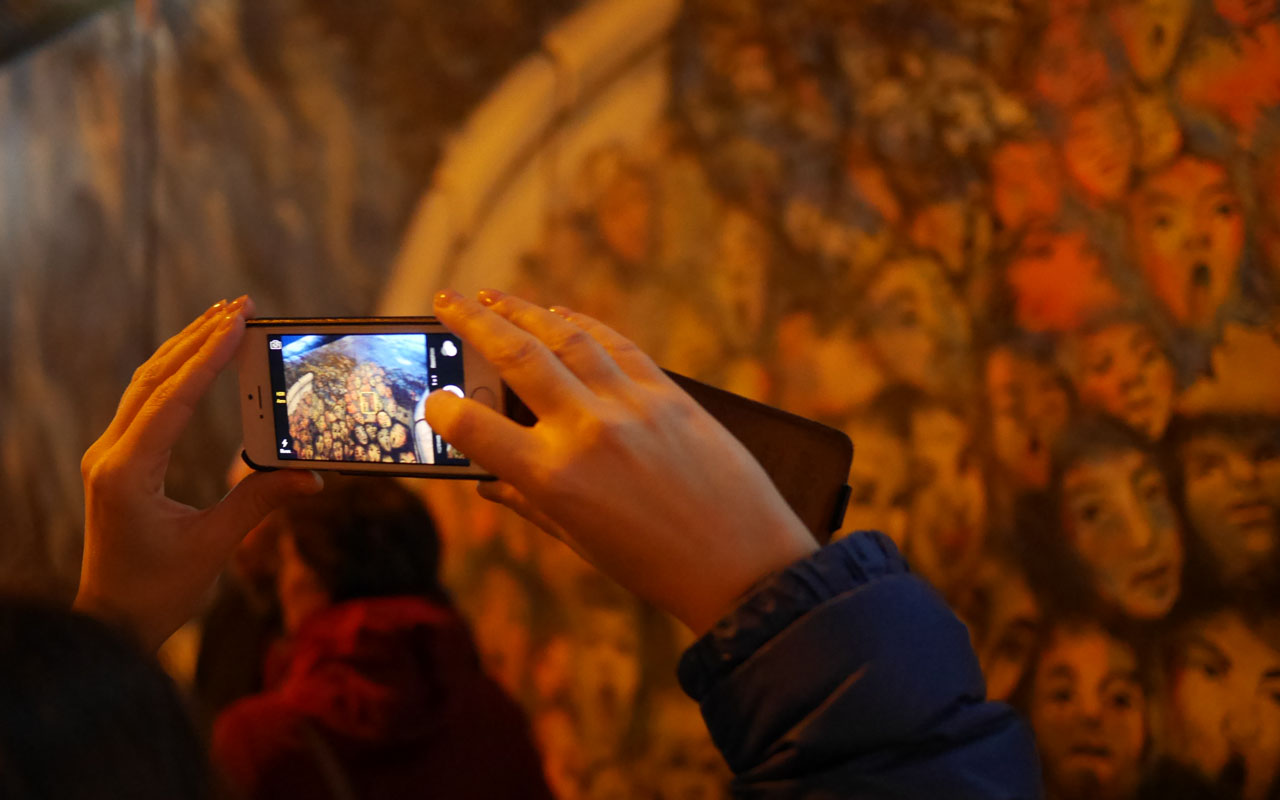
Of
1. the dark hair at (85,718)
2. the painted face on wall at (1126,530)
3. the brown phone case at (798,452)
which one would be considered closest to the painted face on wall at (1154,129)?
the painted face on wall at (1126,530)

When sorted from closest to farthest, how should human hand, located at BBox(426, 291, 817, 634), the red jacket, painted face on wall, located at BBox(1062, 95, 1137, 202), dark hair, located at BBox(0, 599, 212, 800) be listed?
1. dark hair, located at BBox(0, 599, 212, 800)
2. human hand, located at BBox(426, 291, 817, 634)
3. the red jacket
4. painted face on wall, located at BBox(1062, 95, 1137, 202)

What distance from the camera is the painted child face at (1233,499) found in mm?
1120

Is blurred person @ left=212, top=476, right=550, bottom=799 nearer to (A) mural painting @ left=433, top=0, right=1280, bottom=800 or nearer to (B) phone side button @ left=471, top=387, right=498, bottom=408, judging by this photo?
(B) phone side button @ left=471, top=387, right=498, bottom=408

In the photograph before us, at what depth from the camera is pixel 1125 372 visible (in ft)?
4.00

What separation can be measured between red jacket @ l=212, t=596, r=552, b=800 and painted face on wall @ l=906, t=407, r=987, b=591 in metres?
0.73

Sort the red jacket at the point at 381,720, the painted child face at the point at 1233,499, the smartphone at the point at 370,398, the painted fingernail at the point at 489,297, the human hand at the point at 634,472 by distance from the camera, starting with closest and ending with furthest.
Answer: the human hand at the point at 634,472
the painted fingernail at the point at 489,297
the smartphone at the point at 370,398
the red jacket at the point at 381,720
the painted child face at the point at 1233,499

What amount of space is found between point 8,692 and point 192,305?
198cm

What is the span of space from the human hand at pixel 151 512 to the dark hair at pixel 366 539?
0.38 m

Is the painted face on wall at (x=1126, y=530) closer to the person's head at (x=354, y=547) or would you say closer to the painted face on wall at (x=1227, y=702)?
the painted face on wall at (x=1227, y=702)

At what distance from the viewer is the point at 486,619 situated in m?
1.70

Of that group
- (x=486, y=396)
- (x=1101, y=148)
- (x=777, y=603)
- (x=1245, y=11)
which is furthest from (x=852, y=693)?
(x=1245, y=11)

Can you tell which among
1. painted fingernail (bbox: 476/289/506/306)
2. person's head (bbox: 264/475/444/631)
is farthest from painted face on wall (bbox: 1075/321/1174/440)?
painted fingernail (bbox: 476/289/506/306)

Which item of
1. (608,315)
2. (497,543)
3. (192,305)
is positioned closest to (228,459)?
(192,305)

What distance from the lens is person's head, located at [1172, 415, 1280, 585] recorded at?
1120 millimetres
